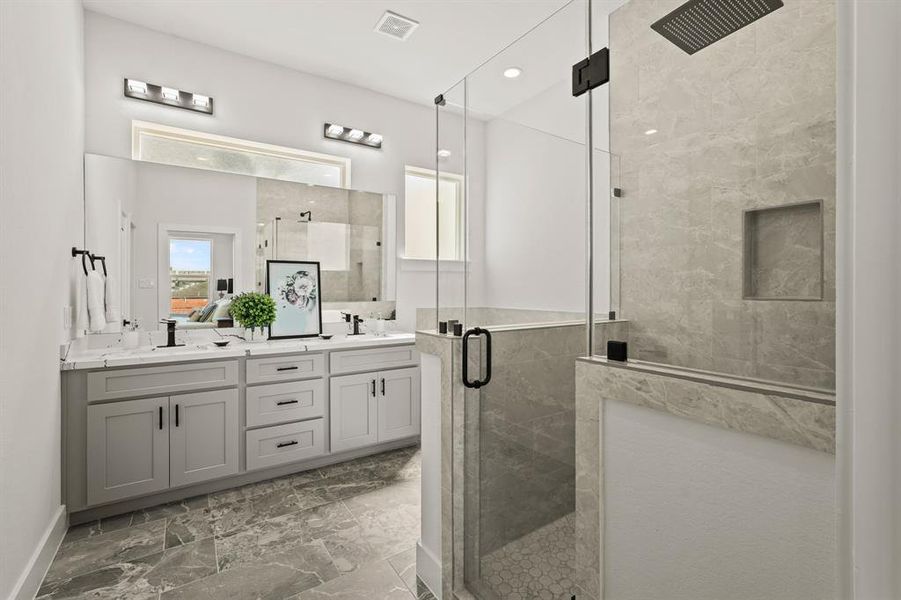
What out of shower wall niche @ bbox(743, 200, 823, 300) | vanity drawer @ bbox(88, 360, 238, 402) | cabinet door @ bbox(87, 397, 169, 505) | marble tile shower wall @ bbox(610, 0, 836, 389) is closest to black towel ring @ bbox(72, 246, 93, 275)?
vanity drawer @ bbox(88, 360, 238, 402)

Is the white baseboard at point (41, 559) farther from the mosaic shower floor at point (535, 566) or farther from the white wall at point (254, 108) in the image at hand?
the white wall at point (254, 108)

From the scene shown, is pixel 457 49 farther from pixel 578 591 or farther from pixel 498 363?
pixel 578 591

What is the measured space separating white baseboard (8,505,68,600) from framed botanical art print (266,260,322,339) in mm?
1497

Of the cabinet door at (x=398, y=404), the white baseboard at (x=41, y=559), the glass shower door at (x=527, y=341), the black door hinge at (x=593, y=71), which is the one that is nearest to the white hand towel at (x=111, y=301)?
the white baseboard at (x=41, y=559)

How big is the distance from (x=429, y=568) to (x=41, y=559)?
163cm

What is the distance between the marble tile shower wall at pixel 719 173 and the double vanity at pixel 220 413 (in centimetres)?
224

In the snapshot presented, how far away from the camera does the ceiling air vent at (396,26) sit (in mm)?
2738

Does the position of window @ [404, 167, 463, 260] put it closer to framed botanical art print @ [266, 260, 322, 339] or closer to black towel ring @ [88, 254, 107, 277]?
framed botanical art print @ [266, 260, 322, 339]

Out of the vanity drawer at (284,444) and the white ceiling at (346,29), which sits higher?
the white ceiling at (346,29)

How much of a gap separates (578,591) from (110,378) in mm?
2494

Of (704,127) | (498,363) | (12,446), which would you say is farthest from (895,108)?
(12,446)

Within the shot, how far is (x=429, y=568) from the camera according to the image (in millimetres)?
1892

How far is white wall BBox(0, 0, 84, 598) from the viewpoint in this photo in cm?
148

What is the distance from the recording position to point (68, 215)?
2.38 m
